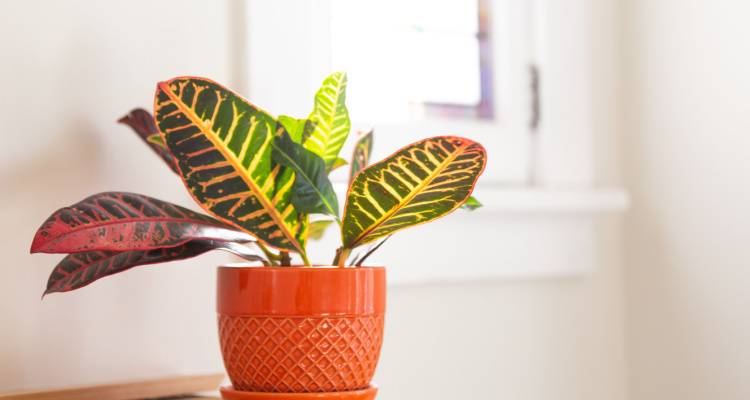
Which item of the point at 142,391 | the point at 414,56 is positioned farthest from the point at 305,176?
the point at 414,56

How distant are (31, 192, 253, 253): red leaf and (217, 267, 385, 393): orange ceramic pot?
62mm

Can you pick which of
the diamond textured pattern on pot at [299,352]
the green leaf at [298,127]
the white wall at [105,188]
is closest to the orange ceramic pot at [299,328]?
the diamond textured pattern on pot at [299,352]

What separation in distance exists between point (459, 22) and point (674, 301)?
1.84 ft

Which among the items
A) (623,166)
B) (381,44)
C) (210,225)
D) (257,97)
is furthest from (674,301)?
(210,225)

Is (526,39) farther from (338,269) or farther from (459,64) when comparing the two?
(338,269)

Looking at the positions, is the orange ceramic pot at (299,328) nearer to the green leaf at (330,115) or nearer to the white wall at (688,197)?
the green leaf at (330,115)

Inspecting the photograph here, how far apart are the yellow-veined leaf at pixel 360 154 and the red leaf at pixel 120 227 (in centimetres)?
17

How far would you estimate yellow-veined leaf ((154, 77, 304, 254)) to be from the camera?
0.74 meters

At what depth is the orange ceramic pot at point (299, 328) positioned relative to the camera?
2.61ft

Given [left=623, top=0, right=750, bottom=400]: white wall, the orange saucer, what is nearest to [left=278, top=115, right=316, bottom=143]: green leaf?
the orange saucer

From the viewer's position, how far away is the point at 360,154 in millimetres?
948

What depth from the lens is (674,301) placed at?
1372 mm

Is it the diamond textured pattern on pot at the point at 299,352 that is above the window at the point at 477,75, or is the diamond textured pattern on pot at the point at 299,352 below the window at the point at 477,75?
below

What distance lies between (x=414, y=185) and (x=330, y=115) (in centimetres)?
18
